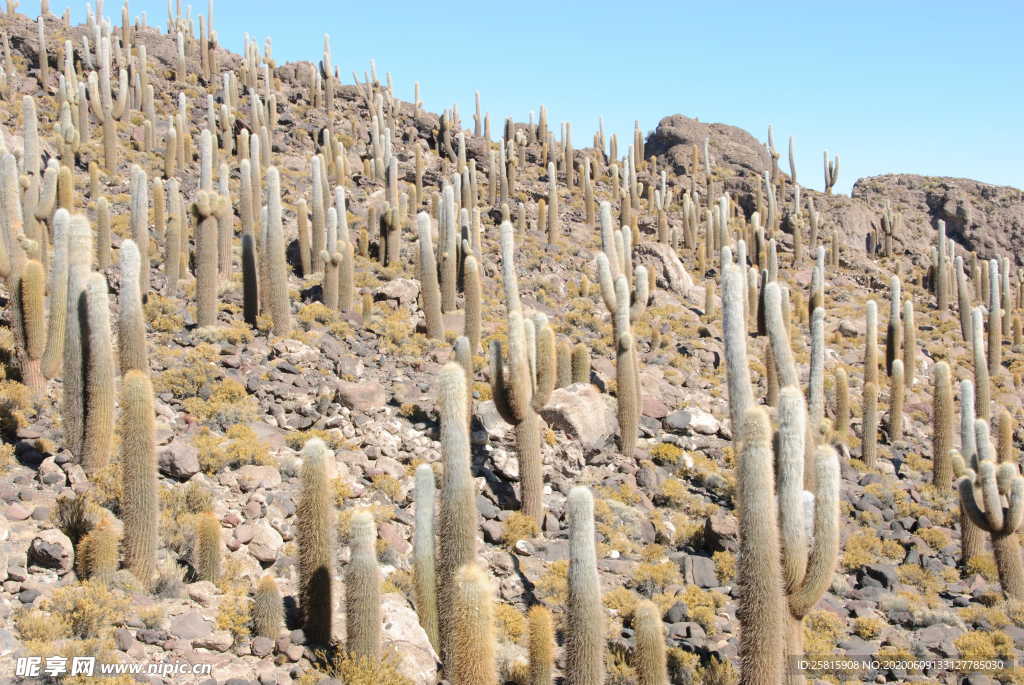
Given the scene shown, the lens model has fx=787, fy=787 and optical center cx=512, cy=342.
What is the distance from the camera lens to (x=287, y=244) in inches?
821

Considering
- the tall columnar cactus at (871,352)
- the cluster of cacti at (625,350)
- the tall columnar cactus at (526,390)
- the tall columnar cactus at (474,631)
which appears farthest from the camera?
the tall columnar cactus at (871,352)

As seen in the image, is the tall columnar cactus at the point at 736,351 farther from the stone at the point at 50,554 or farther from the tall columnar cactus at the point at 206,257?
the tall columnar cactus at the point at 206,257

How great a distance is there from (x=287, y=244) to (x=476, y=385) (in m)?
8.31

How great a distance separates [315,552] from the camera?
767 centimetres

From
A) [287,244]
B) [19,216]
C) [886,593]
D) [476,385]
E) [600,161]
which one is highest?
[600,161]

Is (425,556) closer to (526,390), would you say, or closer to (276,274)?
(526,390)

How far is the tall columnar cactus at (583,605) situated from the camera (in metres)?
7.21

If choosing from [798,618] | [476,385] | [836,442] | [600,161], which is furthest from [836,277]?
[798,618]

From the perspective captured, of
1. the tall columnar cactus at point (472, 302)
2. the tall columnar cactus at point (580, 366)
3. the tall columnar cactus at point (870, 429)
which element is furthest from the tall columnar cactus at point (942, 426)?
the tall columnar cactus at point (472, 302)

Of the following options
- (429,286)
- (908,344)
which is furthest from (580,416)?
(908,344)

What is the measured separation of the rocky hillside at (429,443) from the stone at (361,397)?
0.05 metres

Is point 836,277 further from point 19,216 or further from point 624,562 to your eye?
point 19,216

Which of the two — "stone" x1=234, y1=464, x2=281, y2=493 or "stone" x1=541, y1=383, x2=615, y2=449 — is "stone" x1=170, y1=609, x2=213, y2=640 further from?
"stone" x1=541, y1=383, x2=615, y2=449

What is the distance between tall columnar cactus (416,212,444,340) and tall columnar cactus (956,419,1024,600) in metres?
10.5
